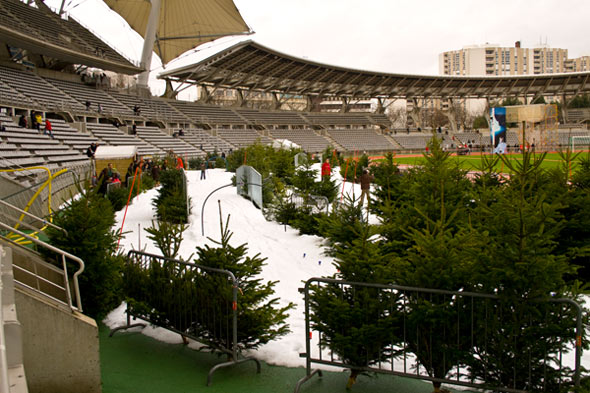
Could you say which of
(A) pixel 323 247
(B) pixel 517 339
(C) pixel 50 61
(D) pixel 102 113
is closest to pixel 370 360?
(B) pixel 517 339

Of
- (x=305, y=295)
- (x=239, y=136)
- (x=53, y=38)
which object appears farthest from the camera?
(x=239, y=136)

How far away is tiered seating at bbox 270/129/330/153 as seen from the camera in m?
67.3

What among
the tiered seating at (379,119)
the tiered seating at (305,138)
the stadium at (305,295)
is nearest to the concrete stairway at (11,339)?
the stadium at (305,295)

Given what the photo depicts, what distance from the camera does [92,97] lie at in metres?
45.8

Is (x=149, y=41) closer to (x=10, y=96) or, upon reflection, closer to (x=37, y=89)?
(x=37, y=89)

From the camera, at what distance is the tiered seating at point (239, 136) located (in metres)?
58.1

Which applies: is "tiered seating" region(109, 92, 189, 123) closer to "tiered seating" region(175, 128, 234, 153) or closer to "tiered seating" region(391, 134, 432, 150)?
"tiered seating" region(175, 128, 234, 153)

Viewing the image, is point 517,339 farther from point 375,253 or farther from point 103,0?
point 103,0

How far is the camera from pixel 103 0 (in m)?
52.1

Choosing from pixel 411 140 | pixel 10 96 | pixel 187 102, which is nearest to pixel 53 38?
pixel 10 96

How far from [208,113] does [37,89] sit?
90.3 ft

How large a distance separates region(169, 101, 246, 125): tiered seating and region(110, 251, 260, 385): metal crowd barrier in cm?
5422

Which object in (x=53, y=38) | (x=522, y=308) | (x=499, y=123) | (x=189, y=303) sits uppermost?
(x=53, y=38)

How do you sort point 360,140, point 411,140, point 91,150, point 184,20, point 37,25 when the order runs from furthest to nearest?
point 411,140, point 360,140, point 184,20, point 37,25, point 91,150
